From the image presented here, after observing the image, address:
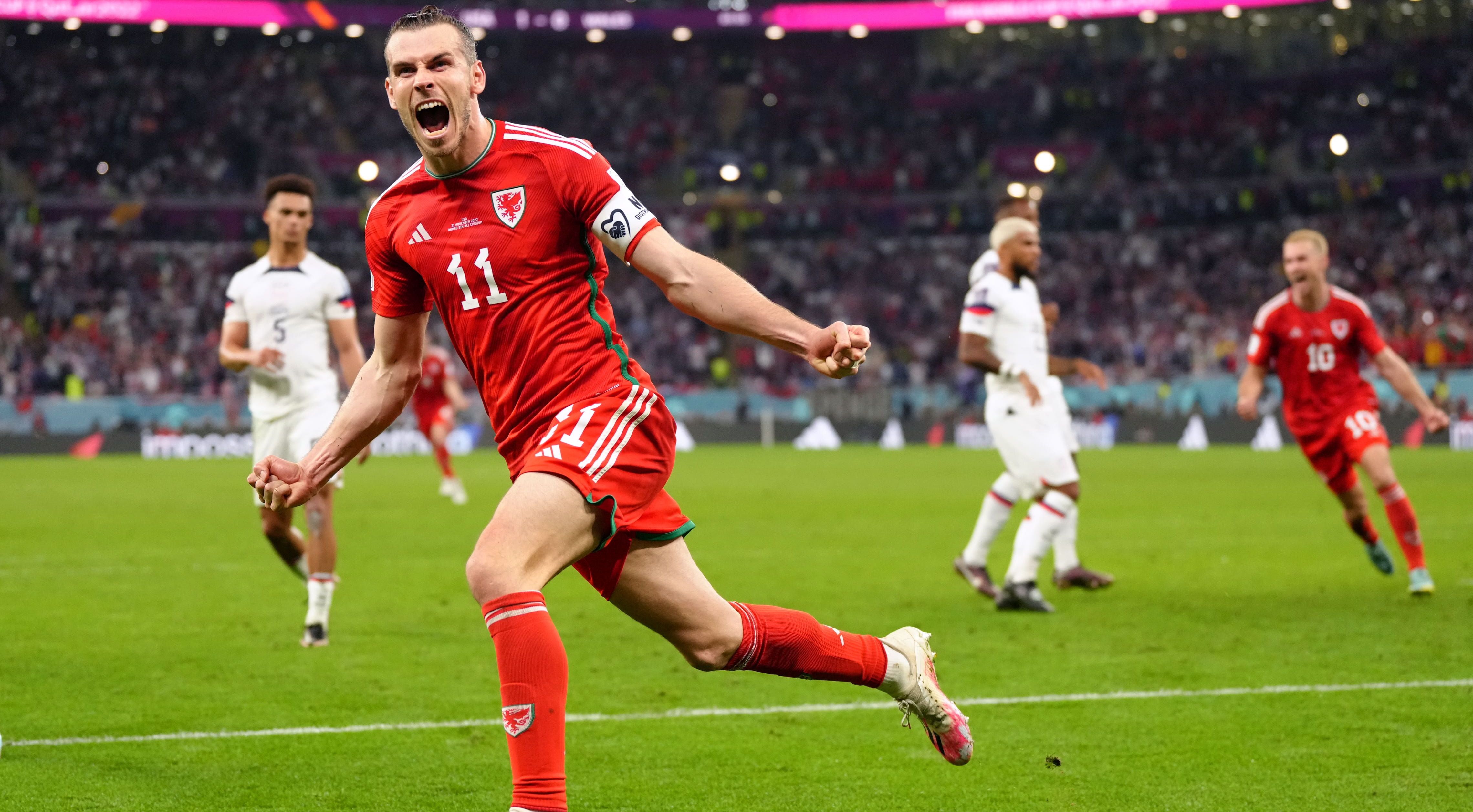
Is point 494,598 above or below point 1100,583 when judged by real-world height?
above

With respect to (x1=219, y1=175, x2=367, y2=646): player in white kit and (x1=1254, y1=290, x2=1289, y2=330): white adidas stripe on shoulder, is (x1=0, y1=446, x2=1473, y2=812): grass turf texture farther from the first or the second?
(x1=1254, y1=290, x2=1289, y2=330): white adidas stripe on shoulder

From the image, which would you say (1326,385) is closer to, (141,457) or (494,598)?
(494,598)

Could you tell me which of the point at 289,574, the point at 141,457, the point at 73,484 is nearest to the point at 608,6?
the point at 141,457

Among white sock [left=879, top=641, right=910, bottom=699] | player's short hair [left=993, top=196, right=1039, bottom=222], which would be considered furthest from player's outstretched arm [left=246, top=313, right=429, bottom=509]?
player's short hair [left=993, top=196, right=1039, bottom=222]

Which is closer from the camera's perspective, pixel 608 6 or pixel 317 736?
pixel 317 736

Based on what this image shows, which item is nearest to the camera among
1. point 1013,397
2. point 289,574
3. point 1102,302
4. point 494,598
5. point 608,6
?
point 494,598

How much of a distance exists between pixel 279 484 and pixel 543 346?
2.72 ft

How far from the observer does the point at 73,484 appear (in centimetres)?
2267

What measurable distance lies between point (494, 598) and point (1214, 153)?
152 feet

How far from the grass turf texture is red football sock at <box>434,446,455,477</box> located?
158 inches

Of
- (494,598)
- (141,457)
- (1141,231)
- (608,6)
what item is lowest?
(141,457)

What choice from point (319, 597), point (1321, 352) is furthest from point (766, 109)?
point (319, 597)

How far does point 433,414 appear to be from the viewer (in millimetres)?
20531

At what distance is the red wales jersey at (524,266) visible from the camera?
13.7 ft
